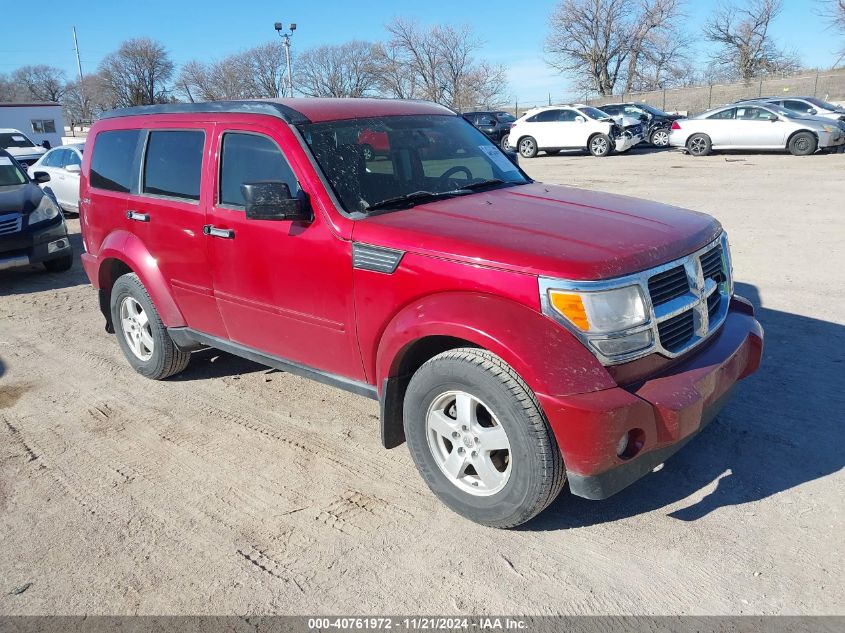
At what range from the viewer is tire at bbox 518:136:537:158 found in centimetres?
2511

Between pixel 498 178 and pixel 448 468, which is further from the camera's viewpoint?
pixel 498 178

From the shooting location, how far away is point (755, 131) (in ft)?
68.2

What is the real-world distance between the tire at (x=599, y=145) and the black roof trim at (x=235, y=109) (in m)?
20.7

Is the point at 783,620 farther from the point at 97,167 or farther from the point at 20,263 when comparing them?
the point at 20,263

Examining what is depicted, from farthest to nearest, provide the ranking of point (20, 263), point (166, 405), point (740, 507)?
1. point (20, 263)
2. point (166, 405)
3. point (740, 507)

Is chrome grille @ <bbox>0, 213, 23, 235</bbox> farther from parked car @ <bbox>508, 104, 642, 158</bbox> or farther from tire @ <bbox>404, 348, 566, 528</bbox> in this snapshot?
parked car @ <bbox>508, 104, 642, 158</bbox>

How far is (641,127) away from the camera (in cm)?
2500

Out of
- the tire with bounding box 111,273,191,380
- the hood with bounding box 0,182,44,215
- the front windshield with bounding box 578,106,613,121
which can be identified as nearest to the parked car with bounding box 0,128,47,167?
the hood with bounding box 0,182,44,215

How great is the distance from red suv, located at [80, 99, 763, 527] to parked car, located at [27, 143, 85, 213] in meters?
9.54

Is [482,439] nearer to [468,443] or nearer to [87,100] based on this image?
[468,443]

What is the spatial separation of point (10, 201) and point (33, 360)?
12.4 feet

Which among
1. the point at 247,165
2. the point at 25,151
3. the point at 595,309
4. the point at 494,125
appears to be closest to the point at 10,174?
the point at 247,165

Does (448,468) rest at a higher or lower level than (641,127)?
lower

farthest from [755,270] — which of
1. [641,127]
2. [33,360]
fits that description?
[641,127]
